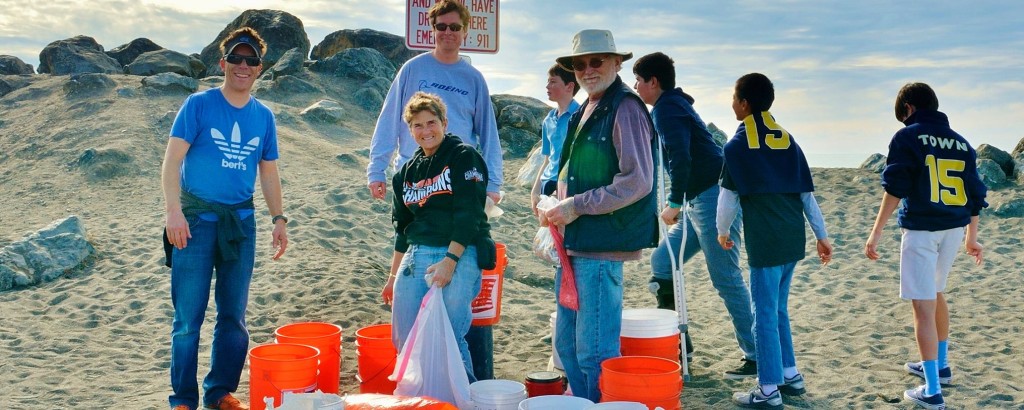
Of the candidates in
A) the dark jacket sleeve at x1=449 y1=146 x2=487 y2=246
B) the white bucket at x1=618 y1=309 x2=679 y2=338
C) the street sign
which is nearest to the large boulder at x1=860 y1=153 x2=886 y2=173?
the street sign

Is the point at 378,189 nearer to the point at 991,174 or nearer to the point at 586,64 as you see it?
the point at 586,64

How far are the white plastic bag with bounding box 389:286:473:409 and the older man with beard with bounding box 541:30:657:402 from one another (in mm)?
608

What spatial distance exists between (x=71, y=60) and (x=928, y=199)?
30.3 m

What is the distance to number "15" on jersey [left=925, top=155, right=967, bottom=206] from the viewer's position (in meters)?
4.93

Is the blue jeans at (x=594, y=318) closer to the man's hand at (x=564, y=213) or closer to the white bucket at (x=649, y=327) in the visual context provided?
the man's hand at (x=564, y=213)

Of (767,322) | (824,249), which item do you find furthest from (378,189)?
(824,249)

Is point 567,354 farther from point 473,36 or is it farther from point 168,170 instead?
point 473,36

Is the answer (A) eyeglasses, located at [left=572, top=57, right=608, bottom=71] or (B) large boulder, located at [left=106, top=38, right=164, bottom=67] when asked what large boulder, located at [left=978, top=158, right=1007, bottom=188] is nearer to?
(A) eyeglasses, located at [left=572, top=57, right=608, bottom=71]

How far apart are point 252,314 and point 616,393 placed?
439 cm

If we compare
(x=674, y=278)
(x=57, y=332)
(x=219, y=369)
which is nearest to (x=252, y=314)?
(x=57, y=332)

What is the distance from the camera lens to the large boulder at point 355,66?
24250 mm

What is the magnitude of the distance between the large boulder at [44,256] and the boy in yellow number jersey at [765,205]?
282 inches

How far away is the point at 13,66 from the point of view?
3161 cm

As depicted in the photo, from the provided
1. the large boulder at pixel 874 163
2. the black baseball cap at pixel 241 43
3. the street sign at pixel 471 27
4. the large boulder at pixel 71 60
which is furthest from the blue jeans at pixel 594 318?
the large boulder at pixel 71 60
